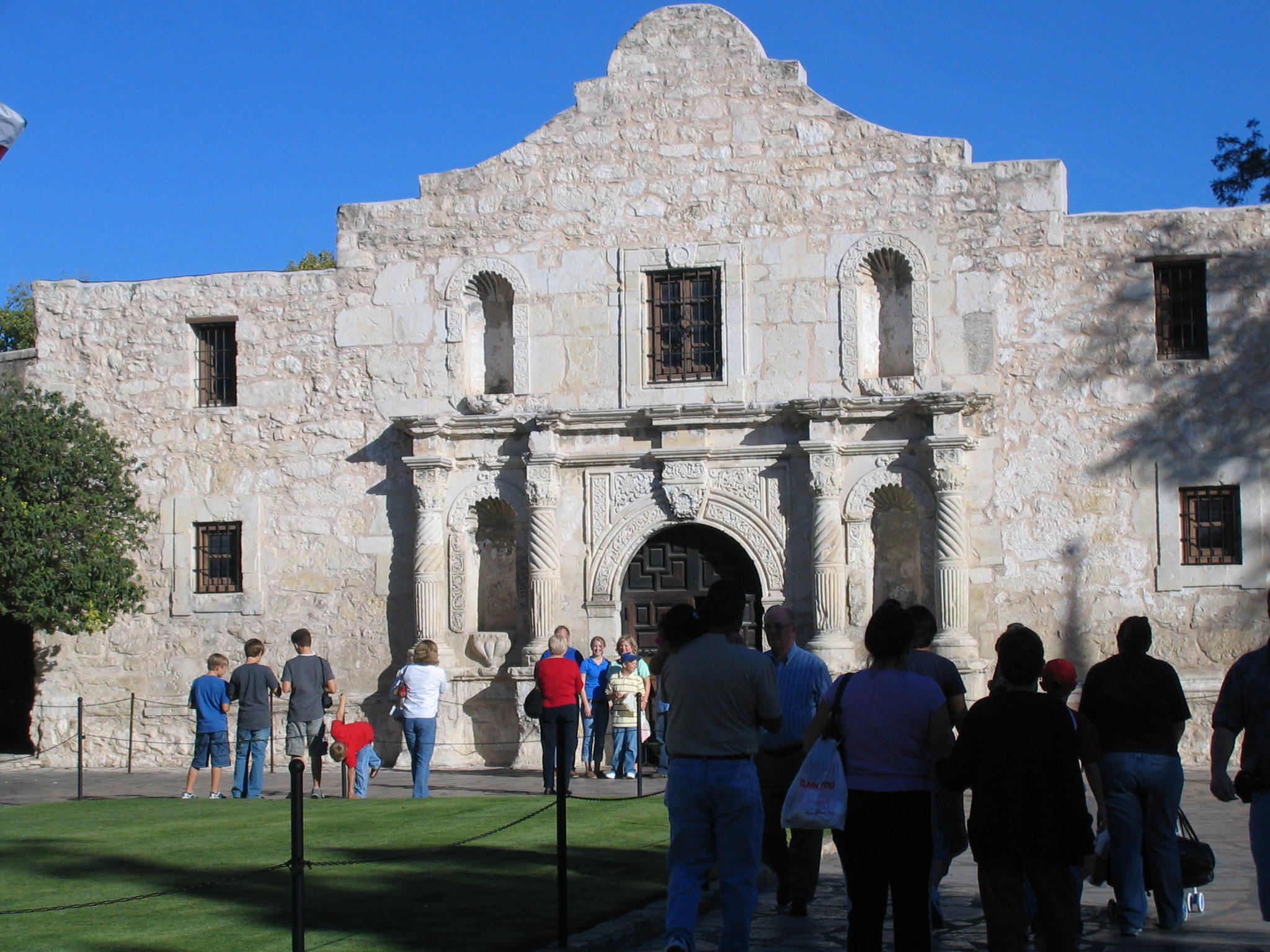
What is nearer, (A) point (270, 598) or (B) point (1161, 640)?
(B) point (1161, 640)

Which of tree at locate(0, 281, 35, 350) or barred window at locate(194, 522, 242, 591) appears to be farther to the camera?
tree at locate(0, 281, 35, 350)

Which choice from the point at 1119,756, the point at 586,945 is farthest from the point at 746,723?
the point at 1119,756

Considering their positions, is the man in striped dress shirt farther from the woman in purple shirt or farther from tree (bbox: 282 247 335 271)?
tree (bbox: 282 247 335 271)

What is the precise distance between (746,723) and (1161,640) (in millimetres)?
10232

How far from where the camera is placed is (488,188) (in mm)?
17891

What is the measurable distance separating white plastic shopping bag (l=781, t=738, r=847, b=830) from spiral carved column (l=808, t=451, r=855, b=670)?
383 inches

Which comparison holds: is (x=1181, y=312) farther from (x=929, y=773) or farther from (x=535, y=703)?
(x=929, y=773)

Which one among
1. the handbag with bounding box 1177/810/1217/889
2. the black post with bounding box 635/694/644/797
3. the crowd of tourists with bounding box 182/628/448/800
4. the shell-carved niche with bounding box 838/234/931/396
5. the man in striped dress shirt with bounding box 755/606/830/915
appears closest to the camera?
the handbag with bounding box 1177/810/1217/889

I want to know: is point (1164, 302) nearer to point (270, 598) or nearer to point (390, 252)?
point (390, 252)

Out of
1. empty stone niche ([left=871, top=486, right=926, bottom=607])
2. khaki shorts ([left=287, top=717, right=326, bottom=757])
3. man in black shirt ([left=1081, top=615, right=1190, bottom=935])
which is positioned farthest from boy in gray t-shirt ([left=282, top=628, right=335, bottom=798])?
man in black shirt ([left=1081, top=615, right=1190, bottom=935])

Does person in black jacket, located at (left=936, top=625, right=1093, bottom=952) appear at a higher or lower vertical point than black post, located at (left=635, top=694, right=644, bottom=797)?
higher

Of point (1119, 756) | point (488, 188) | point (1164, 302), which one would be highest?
point (488, 188)

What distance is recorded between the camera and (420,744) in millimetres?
13852

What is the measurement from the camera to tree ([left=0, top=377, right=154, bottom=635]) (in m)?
16.9
